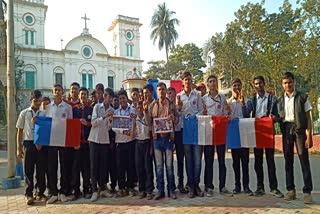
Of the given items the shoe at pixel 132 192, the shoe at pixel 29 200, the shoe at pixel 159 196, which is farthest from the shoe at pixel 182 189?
the shoe at pixel 29 200

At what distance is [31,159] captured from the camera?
6.06m

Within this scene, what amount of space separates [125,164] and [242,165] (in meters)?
2.16

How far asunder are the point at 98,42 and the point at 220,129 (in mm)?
38987

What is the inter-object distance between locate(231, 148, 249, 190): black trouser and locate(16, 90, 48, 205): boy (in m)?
3.48

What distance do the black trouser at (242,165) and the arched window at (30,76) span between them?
35991 mm

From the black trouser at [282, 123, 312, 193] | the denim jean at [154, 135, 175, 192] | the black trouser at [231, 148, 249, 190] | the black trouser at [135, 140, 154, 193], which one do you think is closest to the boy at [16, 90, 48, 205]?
the black trouser at [135, 140, 154, 193]

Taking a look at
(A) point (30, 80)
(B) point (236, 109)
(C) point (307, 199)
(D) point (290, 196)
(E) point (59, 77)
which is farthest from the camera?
(E) point (59, 77)

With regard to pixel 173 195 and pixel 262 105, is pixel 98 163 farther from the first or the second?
pixel 262 105

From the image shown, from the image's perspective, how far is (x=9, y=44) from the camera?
8250 mm

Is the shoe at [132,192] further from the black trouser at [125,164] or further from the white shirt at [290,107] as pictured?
the white shirt at [290,107]

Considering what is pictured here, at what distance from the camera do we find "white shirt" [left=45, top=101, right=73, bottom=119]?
6.22 metres

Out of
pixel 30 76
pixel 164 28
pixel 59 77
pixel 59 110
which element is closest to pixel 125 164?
pixel 59 110

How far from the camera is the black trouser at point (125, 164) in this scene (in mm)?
6234

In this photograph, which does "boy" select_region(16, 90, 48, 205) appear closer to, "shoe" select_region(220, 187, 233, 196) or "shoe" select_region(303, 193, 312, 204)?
Answer: "shoe" select_region(220, 187, 233, 196)
